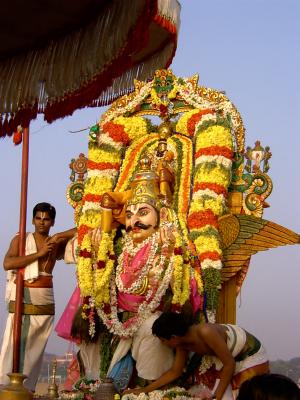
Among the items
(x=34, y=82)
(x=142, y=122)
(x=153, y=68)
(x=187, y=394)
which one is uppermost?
(x=142, y=122)

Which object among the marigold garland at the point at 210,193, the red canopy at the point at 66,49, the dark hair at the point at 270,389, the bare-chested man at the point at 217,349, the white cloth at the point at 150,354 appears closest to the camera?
the dark hair at the point at 270,389

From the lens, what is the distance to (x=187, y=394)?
24.0 feet

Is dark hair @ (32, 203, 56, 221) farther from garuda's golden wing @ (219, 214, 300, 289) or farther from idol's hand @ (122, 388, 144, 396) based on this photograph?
idol's hand @ (122, 388, 144, 396)

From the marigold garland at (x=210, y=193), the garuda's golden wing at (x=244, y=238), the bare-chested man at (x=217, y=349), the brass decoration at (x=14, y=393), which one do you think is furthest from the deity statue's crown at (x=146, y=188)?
the brass decoration at (x=14, y=393)

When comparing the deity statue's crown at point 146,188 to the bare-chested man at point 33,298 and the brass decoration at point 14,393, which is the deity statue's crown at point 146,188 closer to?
the bare-chested man at point 33,298

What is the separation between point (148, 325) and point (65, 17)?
4.98 m

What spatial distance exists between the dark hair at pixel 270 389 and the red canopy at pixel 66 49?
138cm

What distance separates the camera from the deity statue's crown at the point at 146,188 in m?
8.12

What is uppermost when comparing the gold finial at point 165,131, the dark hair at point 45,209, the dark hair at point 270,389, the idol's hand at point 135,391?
the gold finial at point 165,131

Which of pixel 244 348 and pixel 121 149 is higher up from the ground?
pixel 121 149

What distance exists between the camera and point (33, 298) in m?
8.36

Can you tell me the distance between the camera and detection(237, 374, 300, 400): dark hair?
2.35m

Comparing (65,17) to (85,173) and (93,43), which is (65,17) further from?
(85,173)

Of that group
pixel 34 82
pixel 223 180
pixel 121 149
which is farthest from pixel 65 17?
pixel 121 149
